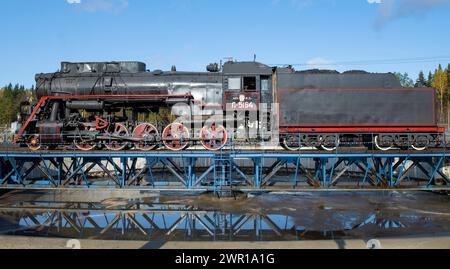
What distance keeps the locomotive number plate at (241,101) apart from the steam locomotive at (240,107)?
0.04 meters

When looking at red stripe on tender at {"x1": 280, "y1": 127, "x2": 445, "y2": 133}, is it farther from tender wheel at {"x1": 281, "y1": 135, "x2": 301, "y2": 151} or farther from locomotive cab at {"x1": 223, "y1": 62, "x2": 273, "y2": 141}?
locomotive cab at {"x1": 223, "y1": 62, "x2": 273, "y2": 141}

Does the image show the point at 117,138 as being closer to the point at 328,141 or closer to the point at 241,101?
the point at 241,101

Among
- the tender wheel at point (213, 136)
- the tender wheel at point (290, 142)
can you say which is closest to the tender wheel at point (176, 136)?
the tender wheel at point (213, 136)

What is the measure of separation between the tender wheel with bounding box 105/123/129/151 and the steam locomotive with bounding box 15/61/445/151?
0.14ft

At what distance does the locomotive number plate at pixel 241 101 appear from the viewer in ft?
50.2

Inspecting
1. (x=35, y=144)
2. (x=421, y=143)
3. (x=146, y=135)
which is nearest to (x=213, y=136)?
(x=146, y=135)

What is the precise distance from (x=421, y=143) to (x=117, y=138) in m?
13.3

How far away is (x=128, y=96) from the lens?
1566cm

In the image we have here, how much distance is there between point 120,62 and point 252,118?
22.3 ft

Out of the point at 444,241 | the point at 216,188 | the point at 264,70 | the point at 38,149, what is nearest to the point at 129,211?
the point at 216,188

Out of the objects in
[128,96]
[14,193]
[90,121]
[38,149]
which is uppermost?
[128,96]

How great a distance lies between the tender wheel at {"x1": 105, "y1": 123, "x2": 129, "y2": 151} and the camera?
15352 mm

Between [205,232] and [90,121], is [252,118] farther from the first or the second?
[90,121]
